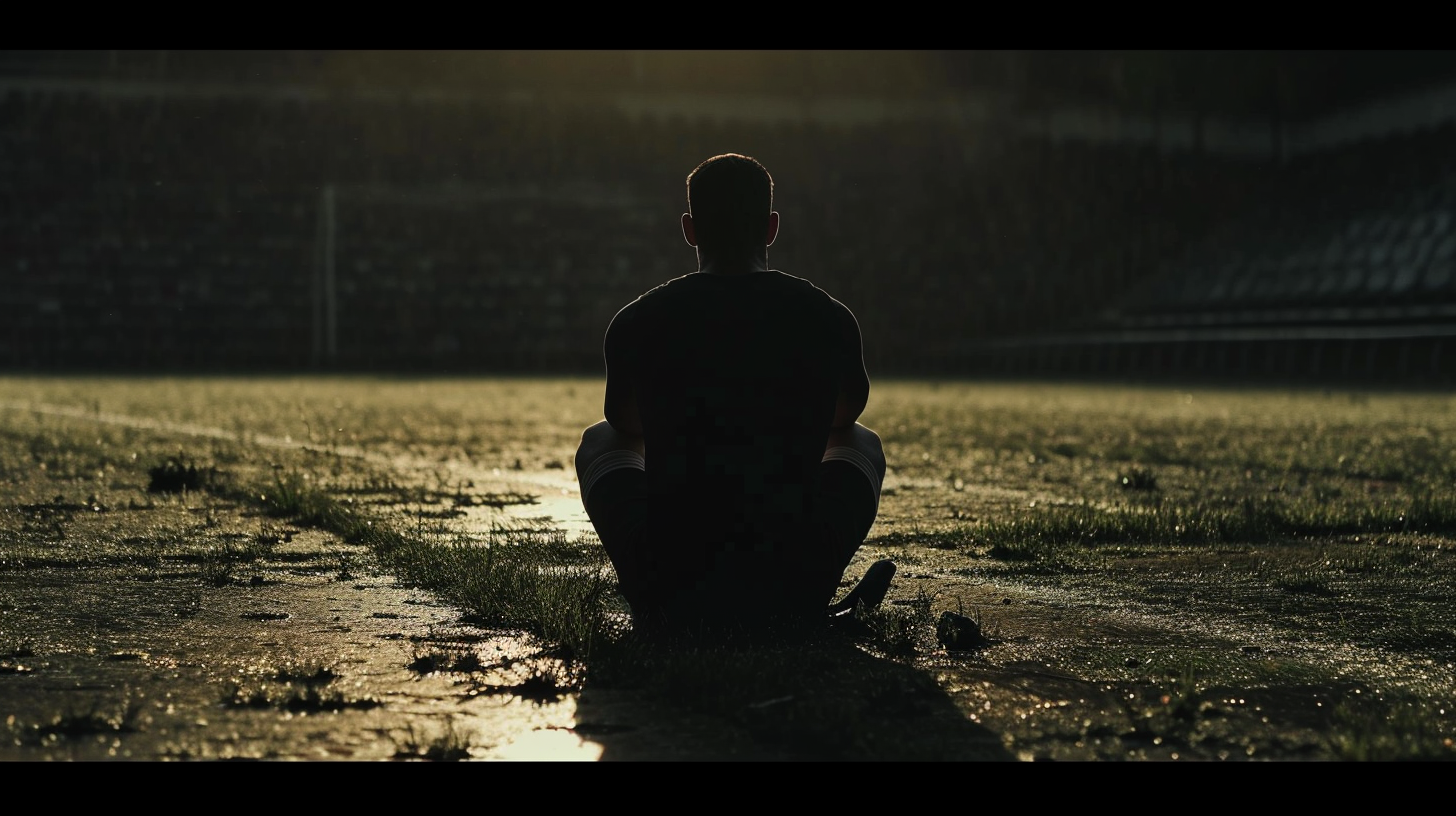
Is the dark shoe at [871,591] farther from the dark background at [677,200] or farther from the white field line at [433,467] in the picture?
the dark background at [677,200]

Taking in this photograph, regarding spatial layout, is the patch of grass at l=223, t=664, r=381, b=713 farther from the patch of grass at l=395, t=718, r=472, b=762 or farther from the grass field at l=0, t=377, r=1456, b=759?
the patch of grass at l=395, t=718, r=472, b=762

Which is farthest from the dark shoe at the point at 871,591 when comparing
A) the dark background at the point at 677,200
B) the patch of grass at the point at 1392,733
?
the dark background at the point at 677,200

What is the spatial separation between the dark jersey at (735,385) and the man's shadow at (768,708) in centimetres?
31

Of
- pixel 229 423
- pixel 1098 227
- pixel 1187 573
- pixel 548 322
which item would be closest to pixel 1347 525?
pixel 1187 573

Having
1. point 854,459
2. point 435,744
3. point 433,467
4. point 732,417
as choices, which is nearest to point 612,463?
point 732,417

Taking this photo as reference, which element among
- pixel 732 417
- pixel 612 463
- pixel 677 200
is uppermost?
pixel 677 200

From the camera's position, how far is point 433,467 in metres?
8.27

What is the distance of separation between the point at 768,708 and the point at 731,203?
3.49 feet

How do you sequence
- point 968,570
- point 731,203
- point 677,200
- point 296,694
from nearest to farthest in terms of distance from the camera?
point 296,694 < point 731,203 < point 968,570 < point 677,200

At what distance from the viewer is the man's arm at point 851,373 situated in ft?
10.4

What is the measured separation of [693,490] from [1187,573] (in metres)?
2.00

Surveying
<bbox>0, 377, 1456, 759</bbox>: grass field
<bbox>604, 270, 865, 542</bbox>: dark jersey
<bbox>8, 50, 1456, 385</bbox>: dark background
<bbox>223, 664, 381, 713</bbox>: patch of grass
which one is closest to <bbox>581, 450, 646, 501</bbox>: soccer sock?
<bbox>604, 270, 865, 542</bbox>: dark jersey

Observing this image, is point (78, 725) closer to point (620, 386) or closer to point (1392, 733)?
point (620, 386)
